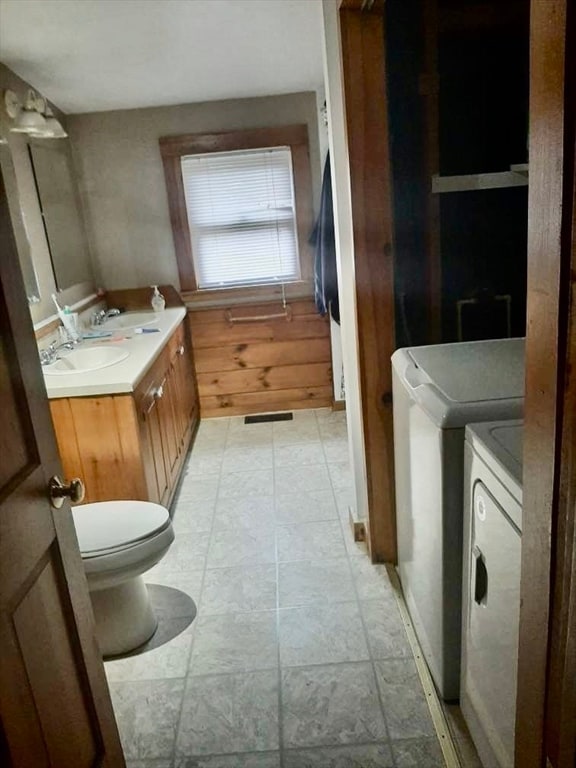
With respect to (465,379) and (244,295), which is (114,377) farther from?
(244,295)

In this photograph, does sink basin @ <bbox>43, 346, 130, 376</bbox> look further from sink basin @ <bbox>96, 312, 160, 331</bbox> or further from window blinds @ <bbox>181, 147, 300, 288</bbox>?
window blinds @ <bbox>181, 147, 300, 288</bbox>

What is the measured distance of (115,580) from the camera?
1806 mm

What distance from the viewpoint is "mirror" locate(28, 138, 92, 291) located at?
129 inches

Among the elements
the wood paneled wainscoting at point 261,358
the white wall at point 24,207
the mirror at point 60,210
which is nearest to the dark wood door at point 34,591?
the white wall at point 24,207

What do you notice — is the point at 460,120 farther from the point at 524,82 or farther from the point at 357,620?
the point at 357,620

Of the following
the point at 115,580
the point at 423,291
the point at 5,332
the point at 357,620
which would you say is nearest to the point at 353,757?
the point at 357,620

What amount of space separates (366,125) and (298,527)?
1759 millimetres

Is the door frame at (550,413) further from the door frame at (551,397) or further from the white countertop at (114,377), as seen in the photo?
the white countertop at (114,377)

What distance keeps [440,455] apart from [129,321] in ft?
9.29

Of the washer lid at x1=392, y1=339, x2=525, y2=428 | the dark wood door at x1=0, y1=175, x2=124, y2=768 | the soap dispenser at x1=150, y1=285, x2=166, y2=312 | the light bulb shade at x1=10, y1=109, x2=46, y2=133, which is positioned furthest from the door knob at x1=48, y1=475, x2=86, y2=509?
the soap dispenser at x1=150, y1=285, x2=166, y2=312

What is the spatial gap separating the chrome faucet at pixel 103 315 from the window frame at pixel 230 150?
506 mm

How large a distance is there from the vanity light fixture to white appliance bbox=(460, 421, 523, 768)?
2776 millimetres

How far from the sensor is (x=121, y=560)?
70.5 inches

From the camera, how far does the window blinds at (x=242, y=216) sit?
3939 mm
